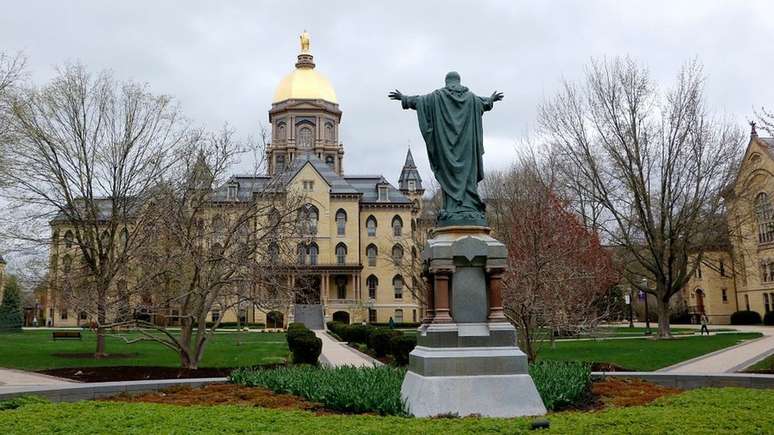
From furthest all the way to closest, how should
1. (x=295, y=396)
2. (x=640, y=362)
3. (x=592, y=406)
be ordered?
1. (x=640, y=362)
2. (x=295, y=396)
3. (x=592, y=406)

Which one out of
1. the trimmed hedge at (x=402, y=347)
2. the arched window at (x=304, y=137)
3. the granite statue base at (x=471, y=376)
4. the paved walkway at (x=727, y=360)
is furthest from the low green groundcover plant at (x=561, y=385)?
the arched window at (x=304, y=137)

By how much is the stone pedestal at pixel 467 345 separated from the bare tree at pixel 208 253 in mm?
8256

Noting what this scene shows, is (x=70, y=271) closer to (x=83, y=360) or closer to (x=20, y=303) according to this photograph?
(x=83, y=360)

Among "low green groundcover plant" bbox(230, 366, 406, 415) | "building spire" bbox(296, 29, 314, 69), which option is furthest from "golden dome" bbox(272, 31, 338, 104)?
"low green groundcover plant" bbox(230, 366, 406, 415)

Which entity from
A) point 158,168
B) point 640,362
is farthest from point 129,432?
point 158,168

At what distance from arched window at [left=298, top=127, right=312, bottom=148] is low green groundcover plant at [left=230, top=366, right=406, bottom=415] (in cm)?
6227

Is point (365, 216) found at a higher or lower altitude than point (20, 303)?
higher

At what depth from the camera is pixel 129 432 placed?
23.0 ft

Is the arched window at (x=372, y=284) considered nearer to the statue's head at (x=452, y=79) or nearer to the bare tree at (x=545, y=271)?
the bare tree at (x=545, y=271)

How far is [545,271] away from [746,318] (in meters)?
42.6

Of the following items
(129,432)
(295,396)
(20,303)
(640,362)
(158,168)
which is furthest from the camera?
→ (20,303)

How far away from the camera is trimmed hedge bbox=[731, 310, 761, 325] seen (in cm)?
5072

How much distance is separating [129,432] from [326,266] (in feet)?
166

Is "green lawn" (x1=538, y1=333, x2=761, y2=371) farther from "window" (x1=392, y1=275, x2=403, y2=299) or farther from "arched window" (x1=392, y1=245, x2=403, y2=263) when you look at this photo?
"window" (x1=392, y1=275, x2=403, y2=299)
